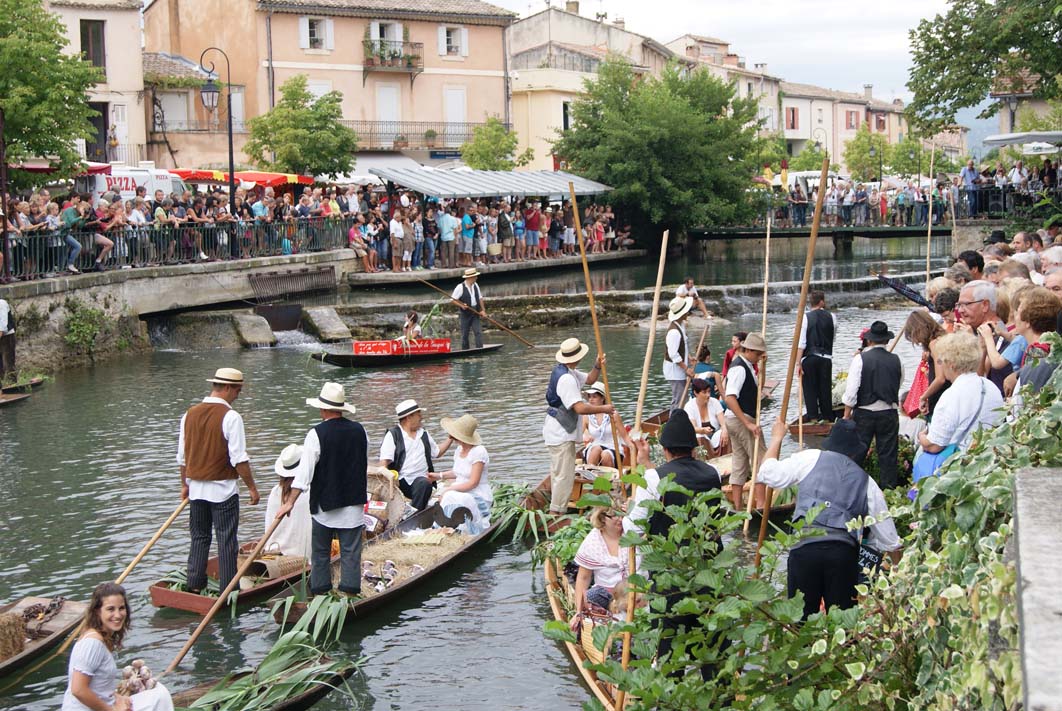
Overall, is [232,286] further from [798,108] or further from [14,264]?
[798,108]

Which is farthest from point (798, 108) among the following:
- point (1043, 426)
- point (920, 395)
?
point (1043, 426)

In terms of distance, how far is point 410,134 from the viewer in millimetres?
56125

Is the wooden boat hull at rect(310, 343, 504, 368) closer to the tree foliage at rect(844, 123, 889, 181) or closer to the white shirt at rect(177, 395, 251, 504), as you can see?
the white shirt at rect(177, 395, 251, 504)

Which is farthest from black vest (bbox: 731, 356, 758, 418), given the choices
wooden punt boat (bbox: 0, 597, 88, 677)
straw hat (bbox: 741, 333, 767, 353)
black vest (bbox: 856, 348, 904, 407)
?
wooden punt boat (bbox: 0, 597, 88, 677)

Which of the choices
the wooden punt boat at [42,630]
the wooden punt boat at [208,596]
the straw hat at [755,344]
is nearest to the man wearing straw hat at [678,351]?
the straw hat at [755,344]

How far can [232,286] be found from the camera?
29.5 metres

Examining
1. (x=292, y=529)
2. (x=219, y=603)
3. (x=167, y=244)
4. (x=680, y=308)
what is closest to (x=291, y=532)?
(x=292, y=529)

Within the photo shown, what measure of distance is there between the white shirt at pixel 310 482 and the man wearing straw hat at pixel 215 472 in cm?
52

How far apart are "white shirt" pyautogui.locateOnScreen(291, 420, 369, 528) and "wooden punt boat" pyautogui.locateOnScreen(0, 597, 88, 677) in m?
1.71

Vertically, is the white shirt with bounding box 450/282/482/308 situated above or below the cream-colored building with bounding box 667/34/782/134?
below

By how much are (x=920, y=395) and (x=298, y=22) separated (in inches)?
1758

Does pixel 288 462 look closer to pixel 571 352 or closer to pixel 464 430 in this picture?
pixel 464 430

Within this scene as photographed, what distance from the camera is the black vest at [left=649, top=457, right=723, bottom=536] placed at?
7152mm

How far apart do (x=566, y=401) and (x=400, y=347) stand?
12113 millimetres
